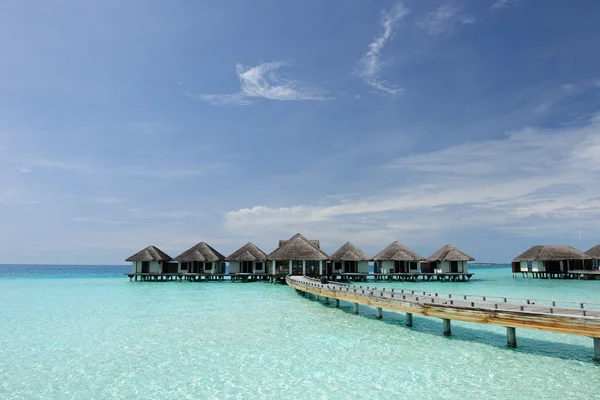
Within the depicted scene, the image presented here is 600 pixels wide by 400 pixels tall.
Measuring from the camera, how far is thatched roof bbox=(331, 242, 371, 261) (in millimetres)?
49594

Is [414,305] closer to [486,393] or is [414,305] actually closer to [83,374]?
[486,393]

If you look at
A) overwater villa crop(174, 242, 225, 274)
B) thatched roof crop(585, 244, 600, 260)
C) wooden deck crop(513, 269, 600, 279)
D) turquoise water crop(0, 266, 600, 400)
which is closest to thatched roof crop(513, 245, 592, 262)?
thatched roof crop(585, 244, 600, 260)

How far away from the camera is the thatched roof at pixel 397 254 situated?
50719mm

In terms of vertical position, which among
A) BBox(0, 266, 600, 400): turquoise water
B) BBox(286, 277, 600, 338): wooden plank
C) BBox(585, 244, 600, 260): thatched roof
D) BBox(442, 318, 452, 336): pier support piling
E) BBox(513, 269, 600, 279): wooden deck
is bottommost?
BBox(513, 269, 600, 279): wooden deck

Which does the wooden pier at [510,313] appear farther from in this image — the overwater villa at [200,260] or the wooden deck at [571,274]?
the wooden deck at [571,274]

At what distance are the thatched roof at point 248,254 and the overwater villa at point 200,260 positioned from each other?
2756 millimetres

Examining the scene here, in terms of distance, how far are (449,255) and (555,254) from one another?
16496 millimetres

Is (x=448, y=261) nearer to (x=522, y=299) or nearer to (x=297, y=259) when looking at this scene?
(x=297, y=259)

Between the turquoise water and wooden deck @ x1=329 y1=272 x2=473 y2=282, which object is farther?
A: wooden deck @ x1=329 y1=272 x2=473 y2=282

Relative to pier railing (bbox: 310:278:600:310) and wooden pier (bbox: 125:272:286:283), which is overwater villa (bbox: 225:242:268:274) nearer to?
wooden pier (bbox: 125:272:286:283)

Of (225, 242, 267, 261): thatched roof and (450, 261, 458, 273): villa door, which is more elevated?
(225, 242, 267, 261): thatched roof

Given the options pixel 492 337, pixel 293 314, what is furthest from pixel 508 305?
pixel 293 314

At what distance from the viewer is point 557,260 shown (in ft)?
182

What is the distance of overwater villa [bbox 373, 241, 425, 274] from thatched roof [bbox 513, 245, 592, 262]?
18.8 metres
